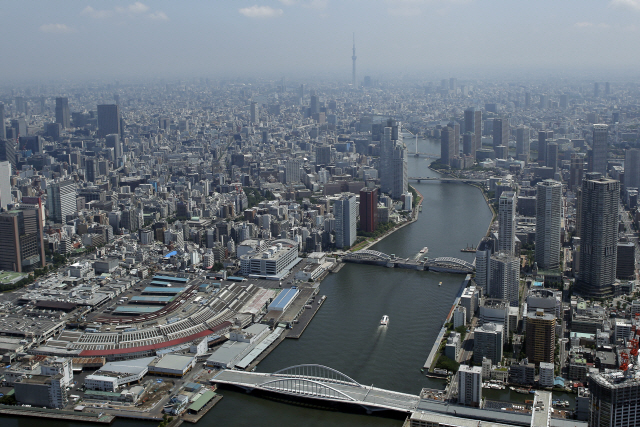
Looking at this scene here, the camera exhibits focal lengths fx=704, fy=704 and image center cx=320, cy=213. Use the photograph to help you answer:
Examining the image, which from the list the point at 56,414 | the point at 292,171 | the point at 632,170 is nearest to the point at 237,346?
the point at 56,414

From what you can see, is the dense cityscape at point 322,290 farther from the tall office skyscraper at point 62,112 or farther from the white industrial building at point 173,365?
the tall office skyscraper at point 62,112

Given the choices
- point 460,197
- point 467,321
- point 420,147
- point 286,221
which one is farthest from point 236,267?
point 420,147

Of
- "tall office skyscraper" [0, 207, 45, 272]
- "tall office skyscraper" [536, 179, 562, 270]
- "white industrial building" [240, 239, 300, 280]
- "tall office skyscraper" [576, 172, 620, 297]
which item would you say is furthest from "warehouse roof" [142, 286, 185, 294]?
"tall office skyscraper" [576, 172, 620, 297]

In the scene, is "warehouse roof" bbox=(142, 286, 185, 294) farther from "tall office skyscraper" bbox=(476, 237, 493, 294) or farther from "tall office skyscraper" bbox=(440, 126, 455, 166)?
"tall office skyscraper" bbox=(440, 126, 455, 166)

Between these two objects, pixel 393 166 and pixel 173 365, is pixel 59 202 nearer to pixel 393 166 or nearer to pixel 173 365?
pixel 393 166

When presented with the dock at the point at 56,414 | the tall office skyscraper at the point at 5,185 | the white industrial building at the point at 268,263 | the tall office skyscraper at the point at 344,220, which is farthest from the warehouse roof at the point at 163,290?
the tall office skyscraper at the point at 5,185
